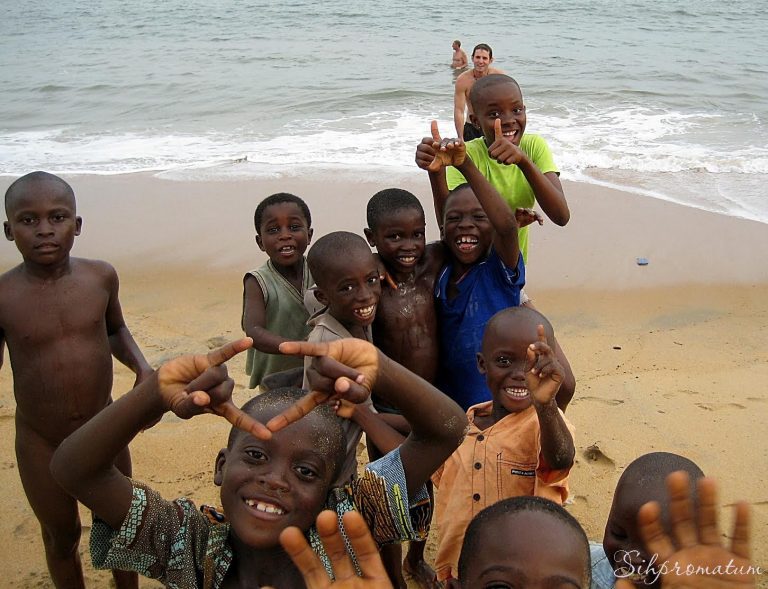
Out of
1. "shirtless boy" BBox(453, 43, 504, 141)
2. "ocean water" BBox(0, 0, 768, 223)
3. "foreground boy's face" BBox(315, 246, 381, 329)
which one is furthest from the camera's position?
"ocean water" BBox(0, 0, 768, 223)

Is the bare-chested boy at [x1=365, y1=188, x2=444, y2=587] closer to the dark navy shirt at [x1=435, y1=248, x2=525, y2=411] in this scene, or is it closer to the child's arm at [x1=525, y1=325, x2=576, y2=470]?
the dark navy shirt at [x1=435, y1=248, x2=525, y2=411]

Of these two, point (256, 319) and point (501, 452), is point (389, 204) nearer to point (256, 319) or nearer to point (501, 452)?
point (256, 319)

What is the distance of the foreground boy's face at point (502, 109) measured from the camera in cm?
355

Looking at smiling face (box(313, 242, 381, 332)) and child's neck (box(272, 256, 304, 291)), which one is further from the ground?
smiling face (box(313, 242, 381, 332))

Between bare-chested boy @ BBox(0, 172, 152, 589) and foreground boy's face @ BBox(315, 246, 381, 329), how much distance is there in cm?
94

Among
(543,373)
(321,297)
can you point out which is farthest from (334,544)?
(321,297)

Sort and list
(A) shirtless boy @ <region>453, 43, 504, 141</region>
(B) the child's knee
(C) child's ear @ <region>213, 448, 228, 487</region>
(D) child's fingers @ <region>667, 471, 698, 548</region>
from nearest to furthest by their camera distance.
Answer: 1. (D) child's fingers @ <region>667, 471, 698, 548</region>
2. (C) child's ear @ <region>213, 448, 228, 487</region>
3. (B) the child's knee
4. (A) shirtless boy @ <region>453, 43, 504, 141</region>

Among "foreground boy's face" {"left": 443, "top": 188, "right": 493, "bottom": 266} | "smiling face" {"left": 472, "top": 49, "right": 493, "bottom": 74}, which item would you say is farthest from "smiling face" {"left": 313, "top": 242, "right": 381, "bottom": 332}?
"smiling face" {"left": 472, "top": 49, "right": 493, "bottom": 74}

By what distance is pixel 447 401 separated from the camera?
2004 mm

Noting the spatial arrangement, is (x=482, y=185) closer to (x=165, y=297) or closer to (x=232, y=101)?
(x=165, y=297)

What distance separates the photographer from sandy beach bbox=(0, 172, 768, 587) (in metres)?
4.03

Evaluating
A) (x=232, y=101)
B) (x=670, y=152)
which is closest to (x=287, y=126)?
(x=232, y=101)

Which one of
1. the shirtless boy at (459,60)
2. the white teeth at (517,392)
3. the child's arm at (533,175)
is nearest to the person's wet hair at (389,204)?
the child's arm at (533,175)

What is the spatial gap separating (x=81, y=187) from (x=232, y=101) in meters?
5.08
